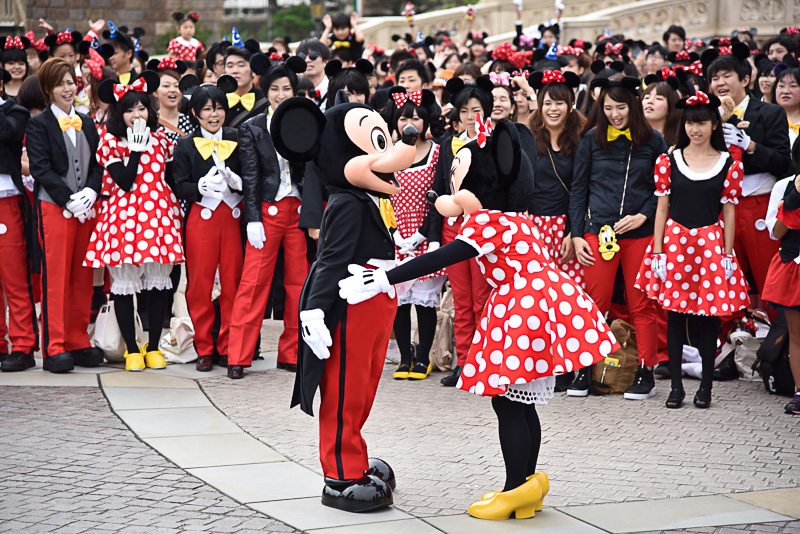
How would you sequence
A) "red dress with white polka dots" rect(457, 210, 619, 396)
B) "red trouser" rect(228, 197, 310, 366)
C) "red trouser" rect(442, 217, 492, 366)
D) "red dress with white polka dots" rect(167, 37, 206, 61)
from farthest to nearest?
"red dress with white polka dots" rect(167, 37, 206, 61) < "red trouser" rect(228, 197, 310, 366) < "red trouser" rect(442, 217, 492, 366) < "red dress with white polka dots" rect(457, 210, 619, 396)

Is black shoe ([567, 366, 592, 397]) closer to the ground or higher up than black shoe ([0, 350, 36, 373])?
closer to the ground

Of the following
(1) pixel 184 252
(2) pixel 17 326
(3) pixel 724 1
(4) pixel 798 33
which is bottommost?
(2) pixel 17 326

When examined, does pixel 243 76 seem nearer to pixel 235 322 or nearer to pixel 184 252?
pixel 184 252

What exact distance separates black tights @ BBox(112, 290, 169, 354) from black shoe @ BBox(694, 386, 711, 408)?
3942 mm

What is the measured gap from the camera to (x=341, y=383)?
14.3ft

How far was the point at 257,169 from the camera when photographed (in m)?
6.89

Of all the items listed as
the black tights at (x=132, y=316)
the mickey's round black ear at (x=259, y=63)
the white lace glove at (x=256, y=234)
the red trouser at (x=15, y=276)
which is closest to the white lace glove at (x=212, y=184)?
the white lace glove at (x=256, y=234)

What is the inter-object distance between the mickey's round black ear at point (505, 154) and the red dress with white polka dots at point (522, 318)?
0.19 metres

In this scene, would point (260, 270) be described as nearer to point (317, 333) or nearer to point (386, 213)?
point (386, 213)

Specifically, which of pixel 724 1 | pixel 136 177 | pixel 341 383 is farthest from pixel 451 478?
pixel 724 1

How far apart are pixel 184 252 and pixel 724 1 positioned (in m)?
16.6

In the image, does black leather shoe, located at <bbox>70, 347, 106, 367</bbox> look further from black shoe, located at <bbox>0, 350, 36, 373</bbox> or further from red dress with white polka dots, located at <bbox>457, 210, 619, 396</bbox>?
red dress with white polka dots, located at <bbox>457, 210, 619, 396</bbox>

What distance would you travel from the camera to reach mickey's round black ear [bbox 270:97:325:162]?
175 inches

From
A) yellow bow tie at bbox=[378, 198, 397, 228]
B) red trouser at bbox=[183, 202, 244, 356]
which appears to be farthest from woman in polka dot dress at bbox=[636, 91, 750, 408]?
red trouser at bbox=[183, 202, 244, 356]
